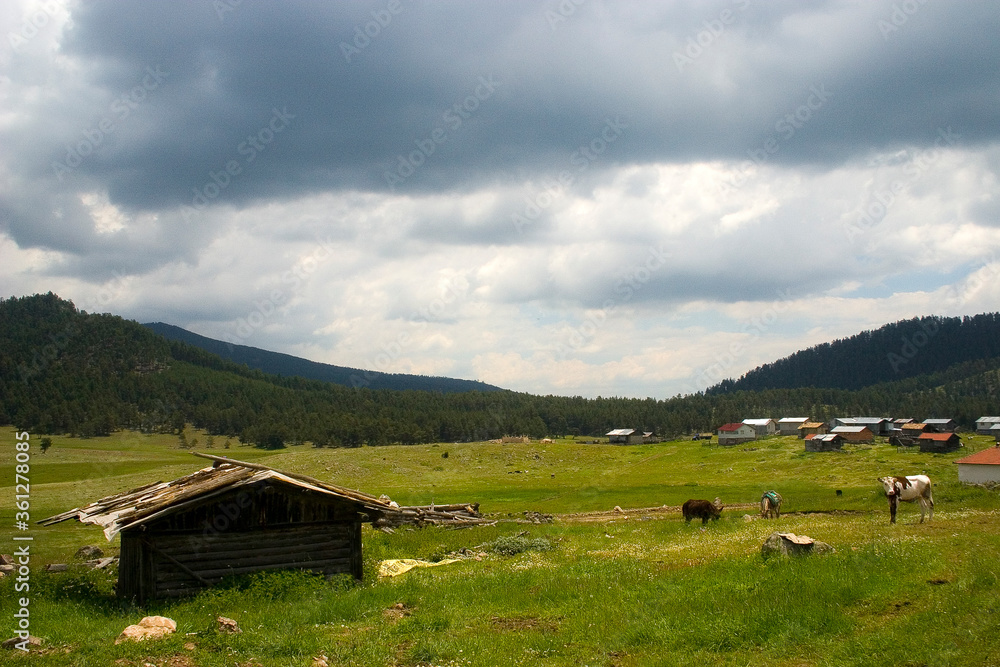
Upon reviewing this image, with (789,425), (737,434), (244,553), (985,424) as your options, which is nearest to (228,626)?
(244,553)

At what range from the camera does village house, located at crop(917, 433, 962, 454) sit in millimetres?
114938

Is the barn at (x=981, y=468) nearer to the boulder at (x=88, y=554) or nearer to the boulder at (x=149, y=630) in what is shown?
the boulder at (x=149, y=630)

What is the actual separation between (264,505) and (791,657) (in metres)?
16.8

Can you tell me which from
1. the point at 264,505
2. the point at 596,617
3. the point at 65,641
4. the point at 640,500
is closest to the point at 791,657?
the point at 596,617

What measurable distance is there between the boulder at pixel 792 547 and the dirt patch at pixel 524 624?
24.8ft

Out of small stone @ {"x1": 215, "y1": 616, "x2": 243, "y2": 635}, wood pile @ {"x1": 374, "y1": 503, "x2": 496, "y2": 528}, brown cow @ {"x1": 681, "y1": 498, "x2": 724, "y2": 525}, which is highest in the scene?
small stone @ {"x1": 215, "y1": 616, "x2": 243, "y2": 635}

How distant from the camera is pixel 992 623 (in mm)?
12461

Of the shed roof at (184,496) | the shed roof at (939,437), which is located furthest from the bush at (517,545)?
the shed roof at (939,437)

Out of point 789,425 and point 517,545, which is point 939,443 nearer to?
point 789,425

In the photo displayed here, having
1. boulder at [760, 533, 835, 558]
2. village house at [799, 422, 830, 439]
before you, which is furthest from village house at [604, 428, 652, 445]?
boulder at [760, 533, 835, 558]

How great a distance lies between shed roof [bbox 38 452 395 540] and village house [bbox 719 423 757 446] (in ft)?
480

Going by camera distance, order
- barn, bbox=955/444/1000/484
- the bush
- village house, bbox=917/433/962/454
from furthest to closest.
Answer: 1. village house, bbox=917/433/962/454
2. barn, bbox=955/444/1000/484
3. the bush

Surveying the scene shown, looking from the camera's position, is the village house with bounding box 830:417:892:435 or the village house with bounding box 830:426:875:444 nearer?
the village house with bounding box 830:426:875:444

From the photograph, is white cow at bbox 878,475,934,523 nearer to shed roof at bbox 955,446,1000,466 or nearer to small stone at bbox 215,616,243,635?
small stone at bbox 215,616,243,635
